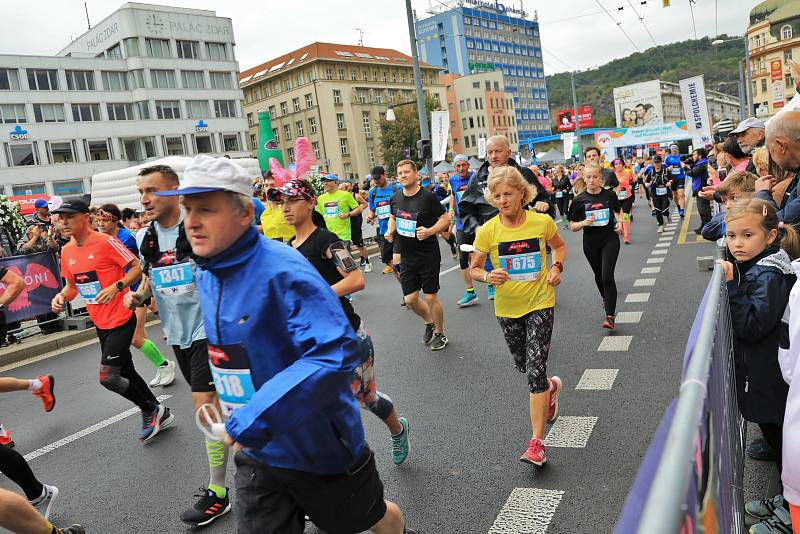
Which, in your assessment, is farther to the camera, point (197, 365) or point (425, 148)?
point (425, 148)

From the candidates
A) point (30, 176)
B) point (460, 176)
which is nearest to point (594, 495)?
point (460, 176)

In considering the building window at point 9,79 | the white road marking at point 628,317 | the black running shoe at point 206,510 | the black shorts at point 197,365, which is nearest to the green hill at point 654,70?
the white road marking at point 628,317

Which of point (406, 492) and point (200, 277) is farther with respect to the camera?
point (406, 492)

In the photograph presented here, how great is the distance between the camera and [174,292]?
14.0 ft

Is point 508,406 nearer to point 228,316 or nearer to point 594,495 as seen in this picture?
point 594,495

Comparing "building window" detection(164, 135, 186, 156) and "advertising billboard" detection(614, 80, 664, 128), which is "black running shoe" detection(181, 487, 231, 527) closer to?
"building window" detection(164, 135, 186, 156)

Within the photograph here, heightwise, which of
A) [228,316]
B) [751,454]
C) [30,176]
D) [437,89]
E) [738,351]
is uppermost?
[437,89]

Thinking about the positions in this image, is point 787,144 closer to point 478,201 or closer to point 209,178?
point 209,178

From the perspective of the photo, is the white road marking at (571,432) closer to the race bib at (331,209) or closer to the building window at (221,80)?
the race bib at (331,209)

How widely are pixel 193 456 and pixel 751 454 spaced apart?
3.64 meters

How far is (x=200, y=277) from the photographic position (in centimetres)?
233

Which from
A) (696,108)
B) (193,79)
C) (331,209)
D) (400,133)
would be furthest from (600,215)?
(400,133)

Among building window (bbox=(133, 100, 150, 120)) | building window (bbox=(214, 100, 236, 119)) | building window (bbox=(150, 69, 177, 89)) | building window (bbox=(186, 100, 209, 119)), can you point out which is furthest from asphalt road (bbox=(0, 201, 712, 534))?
building window (bbox=(214, 100, 236, 119))

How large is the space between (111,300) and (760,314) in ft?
14.2
